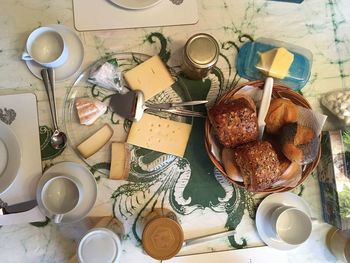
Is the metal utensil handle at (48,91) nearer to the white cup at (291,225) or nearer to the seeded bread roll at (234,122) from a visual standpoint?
the seeded bread roll at (234,122)

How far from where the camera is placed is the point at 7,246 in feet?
3.08

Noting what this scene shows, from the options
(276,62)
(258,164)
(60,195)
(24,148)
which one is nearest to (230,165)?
(258,164)

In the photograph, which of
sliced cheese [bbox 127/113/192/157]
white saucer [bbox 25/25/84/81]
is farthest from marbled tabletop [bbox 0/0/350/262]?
sliced cheese [bbox 127/113/192/157]

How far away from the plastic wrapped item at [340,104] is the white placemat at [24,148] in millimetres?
733

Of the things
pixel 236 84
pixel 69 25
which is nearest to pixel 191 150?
pixel 236 84

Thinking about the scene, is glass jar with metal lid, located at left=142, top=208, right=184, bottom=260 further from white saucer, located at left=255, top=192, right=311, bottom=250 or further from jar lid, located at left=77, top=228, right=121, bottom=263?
white saucer, located at left=255, top=192, right=311, bottom=250

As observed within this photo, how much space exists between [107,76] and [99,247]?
1.31 ft

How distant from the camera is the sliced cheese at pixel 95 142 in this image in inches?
37.8

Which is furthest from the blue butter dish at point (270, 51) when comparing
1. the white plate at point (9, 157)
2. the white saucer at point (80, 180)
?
the white plate at point (9, 157)

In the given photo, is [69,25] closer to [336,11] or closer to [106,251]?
[106,251]

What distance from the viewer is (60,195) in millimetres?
902

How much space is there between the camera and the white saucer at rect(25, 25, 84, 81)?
3.19ft

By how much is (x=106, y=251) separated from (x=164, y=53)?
0.50 metres

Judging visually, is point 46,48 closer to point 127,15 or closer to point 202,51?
point 127,15
